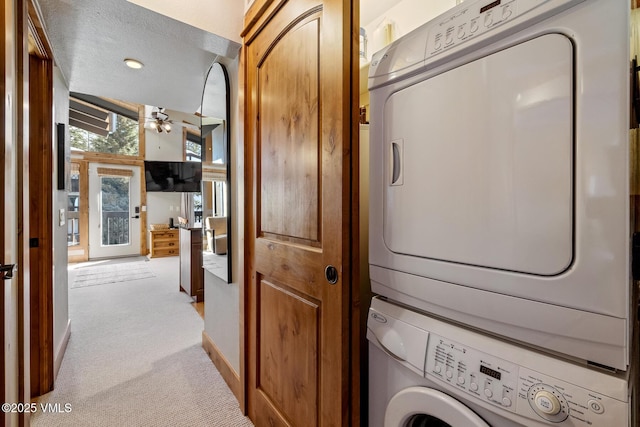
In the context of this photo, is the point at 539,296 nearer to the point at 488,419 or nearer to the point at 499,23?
the point at 488,419

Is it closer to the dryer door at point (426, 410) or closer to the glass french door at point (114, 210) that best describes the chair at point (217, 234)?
the dryer door at point (426, 410)

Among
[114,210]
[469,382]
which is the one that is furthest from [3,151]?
[114,210]

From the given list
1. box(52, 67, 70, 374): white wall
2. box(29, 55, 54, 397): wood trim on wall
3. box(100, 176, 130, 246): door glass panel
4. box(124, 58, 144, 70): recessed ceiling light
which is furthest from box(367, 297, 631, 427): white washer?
box(100, 176, 130, 246): door glass panel

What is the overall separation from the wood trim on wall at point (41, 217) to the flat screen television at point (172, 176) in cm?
482

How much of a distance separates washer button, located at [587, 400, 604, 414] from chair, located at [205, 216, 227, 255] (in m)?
1.93

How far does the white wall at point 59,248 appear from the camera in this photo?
2.06m

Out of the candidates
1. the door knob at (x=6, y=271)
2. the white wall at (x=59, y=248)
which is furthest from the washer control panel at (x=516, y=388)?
the white wall at (x=59, y=248)

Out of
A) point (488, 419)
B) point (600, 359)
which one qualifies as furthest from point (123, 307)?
point (600, 359)

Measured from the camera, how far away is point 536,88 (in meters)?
0.61

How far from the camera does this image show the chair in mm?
2099

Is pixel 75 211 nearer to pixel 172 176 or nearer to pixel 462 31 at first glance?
pixel 172 176

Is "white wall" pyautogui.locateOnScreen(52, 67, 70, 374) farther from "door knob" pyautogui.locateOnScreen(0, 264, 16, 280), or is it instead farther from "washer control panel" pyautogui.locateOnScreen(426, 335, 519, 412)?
"washer control panel" pyautogui.locateOnScreen(426, 335, 519, 412)

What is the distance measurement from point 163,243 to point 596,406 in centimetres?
768

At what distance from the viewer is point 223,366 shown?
2082mm
